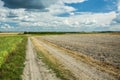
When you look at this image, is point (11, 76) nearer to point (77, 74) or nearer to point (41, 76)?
point (41, 76)

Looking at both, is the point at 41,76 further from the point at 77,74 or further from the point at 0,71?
the point at 0,71

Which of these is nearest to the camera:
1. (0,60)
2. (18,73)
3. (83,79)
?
(83,79)

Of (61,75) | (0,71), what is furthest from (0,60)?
(61,75)

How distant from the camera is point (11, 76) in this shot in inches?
506

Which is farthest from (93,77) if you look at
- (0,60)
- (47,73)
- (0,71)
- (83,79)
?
(0,60)

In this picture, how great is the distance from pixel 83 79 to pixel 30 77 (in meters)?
3.13

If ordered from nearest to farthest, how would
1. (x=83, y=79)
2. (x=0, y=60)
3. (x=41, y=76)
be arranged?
1. (x=83, y=79)
2. (x=41, y=76)
3. (x=0, y=60)

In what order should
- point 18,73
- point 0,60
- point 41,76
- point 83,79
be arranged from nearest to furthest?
point 83,79, point 41,76, point 18,73, point 0,60

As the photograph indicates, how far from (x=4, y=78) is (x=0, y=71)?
216 centimetres

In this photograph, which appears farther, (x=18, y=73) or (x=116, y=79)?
(x=18, y=73)

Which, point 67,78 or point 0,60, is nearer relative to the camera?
point 67,78

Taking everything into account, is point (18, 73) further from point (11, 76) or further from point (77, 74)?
point (77, 74)

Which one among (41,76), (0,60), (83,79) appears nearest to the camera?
(83,79)

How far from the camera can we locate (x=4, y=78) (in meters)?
12.3
